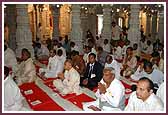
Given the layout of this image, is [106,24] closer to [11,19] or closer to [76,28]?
[76,28]

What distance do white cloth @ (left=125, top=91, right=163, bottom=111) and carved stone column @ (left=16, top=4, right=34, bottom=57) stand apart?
5.69 m

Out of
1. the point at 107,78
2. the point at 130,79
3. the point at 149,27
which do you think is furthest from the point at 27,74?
the point at 149,27

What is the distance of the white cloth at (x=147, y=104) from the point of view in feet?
11.3

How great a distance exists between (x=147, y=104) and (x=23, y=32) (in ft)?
20.0

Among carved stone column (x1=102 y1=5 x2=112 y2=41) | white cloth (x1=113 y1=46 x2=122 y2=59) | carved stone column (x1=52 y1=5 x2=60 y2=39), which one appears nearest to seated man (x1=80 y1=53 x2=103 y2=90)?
white cloth (x1=113 y1=46 x2=122 y2=59)

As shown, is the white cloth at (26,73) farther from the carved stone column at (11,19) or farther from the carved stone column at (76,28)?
the carved stone column at (11,19)

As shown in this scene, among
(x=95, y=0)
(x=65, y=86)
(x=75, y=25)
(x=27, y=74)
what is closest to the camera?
(x=95, y=0)

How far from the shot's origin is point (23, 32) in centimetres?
905

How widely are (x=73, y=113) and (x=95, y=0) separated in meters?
0.98

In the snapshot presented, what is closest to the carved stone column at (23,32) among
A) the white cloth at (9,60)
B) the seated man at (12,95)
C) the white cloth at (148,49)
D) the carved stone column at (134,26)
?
the white cloth at (9,60)

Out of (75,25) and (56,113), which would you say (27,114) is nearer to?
(56,113)

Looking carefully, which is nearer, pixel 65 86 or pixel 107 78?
pixel 107 78

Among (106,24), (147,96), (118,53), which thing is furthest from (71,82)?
(106,24)

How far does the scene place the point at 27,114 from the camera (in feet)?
8.92
